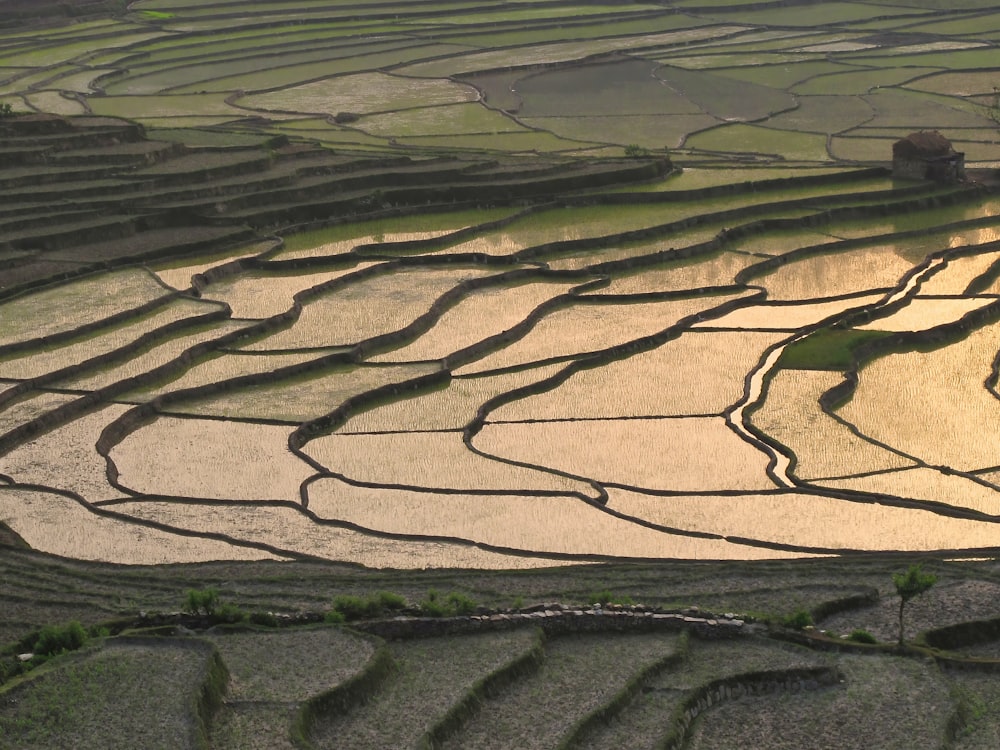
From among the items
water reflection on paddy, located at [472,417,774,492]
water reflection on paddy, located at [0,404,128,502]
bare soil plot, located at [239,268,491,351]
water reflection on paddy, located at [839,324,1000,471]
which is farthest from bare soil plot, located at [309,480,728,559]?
bare soil plot, located at [239,268,491,351]

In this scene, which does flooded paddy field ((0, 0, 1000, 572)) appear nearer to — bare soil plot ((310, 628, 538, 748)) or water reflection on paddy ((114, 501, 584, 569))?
water reflection on paddy ((114, 501, 584, 569))

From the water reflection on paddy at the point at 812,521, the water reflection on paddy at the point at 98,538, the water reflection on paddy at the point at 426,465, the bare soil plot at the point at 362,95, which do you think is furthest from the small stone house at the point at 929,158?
the water reflection on paddy at the point at 98,538

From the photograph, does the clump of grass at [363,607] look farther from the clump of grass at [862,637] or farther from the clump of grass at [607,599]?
the clump of grass at [862,637]

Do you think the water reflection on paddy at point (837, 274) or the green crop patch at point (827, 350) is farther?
the water reflection on paddy at point (837, 274)

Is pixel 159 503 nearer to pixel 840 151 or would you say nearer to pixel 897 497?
pixel 897 497

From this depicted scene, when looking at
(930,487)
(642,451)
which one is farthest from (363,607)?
(930,487)

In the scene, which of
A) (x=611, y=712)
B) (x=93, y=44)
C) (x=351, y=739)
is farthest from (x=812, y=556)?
(x=93, y=44)

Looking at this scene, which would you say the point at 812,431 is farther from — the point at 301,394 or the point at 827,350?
the point at 301,394
